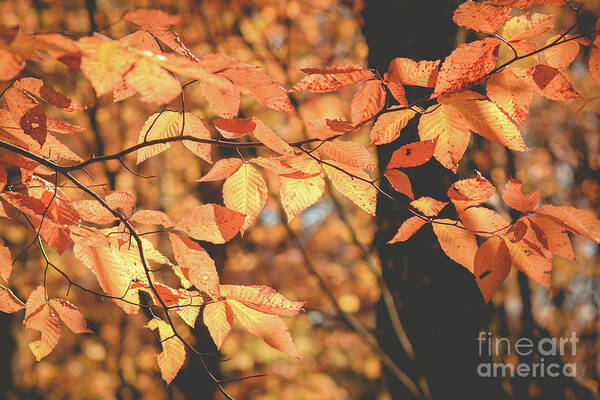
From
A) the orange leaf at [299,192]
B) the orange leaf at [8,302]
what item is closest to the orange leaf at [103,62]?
the orange leaf at [299,192]

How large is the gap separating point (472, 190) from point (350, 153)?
224mm

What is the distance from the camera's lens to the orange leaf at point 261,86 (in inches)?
23.9

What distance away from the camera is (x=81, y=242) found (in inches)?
30.8

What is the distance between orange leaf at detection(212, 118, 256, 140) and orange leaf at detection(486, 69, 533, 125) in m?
0.41

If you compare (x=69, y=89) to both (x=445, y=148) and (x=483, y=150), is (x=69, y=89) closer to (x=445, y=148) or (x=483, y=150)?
(x=483, y=150)

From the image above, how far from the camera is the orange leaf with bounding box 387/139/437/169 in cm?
73

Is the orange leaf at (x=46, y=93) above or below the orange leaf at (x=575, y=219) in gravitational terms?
above

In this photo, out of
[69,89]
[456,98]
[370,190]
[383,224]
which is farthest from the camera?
[69,89]

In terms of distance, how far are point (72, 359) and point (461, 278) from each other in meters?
7.70

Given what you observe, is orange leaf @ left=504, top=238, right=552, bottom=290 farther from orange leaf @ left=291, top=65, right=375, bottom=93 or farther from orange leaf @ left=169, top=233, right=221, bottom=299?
orange leaf @ left=169, top=233, right=221, bottom=299

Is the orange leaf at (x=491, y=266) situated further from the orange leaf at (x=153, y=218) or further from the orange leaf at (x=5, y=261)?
the orange leaf at (x=5, y=261)

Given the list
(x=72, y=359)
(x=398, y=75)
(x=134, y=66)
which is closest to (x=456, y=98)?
(x=398, y=75)

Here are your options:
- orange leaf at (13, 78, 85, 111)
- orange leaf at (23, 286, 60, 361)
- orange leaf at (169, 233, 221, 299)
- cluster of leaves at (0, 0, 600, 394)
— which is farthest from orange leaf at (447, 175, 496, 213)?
orange leaf at (23, 286, 60, 361)

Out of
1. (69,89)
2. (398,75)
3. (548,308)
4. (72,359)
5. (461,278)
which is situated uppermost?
(398,75)
